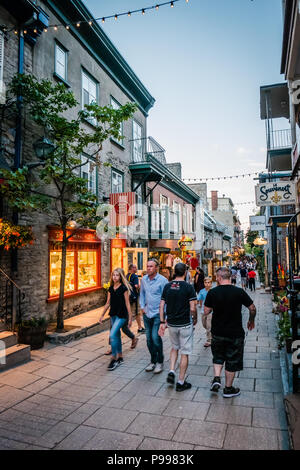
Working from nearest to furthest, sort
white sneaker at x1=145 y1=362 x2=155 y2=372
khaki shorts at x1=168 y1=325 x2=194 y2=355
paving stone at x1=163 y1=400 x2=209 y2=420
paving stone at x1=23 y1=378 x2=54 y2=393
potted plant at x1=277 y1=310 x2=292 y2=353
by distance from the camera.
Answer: paving stone at x1=163 y1=400 x2=209 y2=420 → khaki shorts at x1=168 y1=325 x2=194 y2=355 → paving stone at x1=23 y1=378 x2=54 y2=393 → white sneaker at x1=145 y1=362 x2=155 y2=372 → potted plant at x1=277 y1=310 x2=292 y2=353

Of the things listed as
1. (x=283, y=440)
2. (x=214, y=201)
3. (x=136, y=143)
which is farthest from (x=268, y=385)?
(x=214, y=201)

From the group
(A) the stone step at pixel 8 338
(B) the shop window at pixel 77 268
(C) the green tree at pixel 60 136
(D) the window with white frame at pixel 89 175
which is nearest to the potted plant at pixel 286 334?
(C) the green tree at pixel 60 136

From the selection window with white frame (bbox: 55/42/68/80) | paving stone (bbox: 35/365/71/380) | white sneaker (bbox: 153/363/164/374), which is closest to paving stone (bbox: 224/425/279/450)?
white sneaker (bbox: 153/363/164/374)

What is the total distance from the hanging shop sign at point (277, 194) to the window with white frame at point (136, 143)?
21.9 ft

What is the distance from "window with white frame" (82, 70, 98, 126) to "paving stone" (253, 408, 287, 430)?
A: 32.4 ft

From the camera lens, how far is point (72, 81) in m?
10.3

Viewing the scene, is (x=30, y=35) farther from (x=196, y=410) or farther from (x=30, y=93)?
(x=196, y=410)

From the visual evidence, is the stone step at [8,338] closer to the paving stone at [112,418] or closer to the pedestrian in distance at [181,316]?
the paving stone at [112,418]

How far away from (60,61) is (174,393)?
32.5 feet

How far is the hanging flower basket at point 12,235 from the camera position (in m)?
6.16

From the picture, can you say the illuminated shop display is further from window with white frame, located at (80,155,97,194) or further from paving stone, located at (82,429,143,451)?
paving stone, located at (82,429,143,451)

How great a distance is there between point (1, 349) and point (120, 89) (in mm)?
11942

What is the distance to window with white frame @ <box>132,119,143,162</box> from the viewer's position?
1512cm
